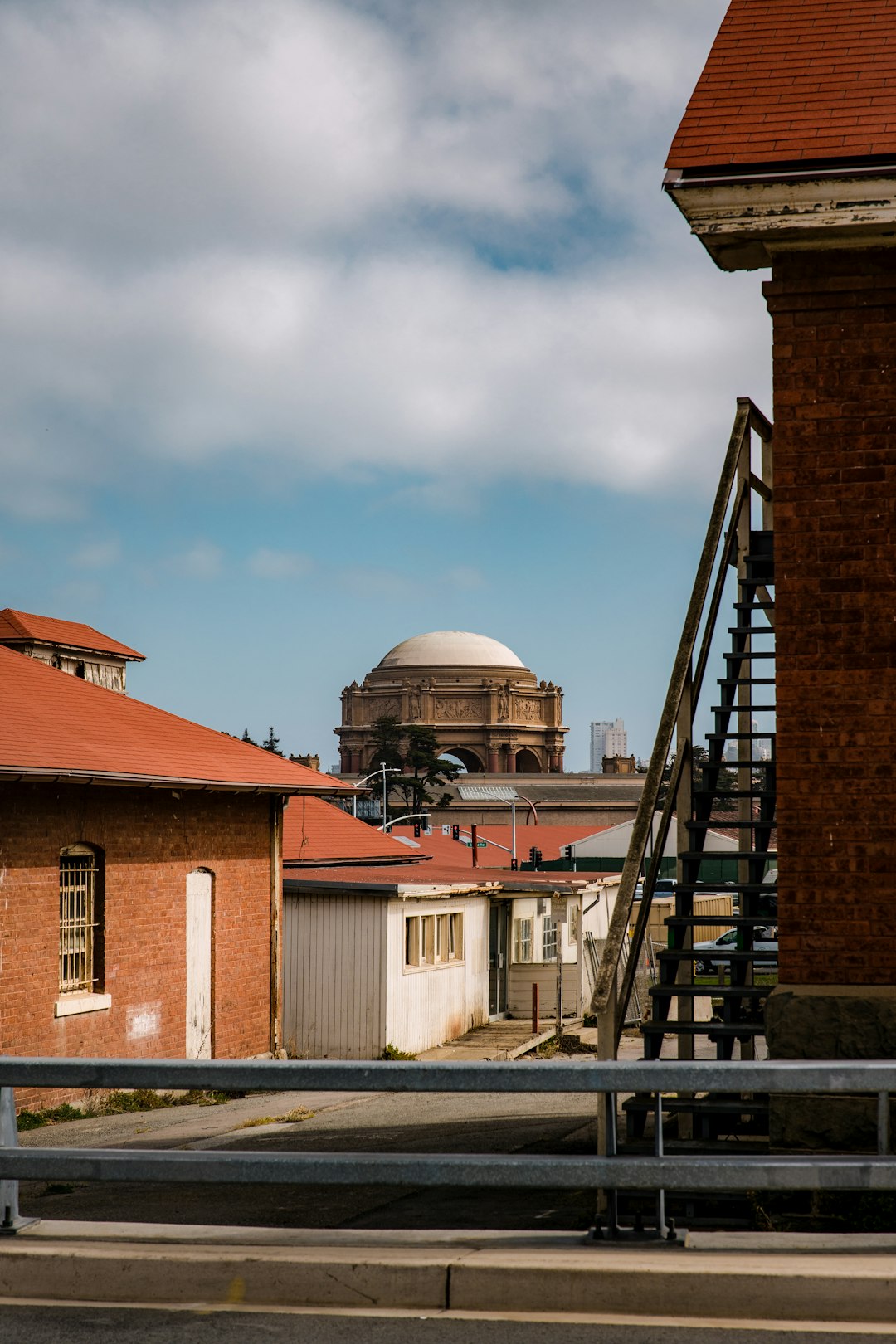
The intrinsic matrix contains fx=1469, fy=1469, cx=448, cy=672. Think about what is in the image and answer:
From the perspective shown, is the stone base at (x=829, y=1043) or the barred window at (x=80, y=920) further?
the barred window at (x=80, y=920)

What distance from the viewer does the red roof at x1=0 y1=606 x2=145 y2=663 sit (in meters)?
26.4

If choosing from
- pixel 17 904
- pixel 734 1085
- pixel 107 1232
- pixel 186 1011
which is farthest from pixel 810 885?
pixel 186 1011

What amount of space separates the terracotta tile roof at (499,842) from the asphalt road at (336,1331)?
43.9 meters

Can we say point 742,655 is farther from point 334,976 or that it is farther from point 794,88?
point 334,976

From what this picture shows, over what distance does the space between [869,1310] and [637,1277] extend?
806 millimetres

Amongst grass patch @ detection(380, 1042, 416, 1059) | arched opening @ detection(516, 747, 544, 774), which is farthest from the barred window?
arched opening @ detection(516, 747, 544, 774)

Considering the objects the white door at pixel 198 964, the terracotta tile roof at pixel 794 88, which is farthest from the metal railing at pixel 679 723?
the white door at pixel 198 964

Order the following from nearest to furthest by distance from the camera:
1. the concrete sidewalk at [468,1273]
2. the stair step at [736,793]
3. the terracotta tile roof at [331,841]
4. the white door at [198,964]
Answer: the concrete sidewalk at [468,1273] < the stair step at [736,793] < the white door at [198,964] < the terracotta tile roof at [331,841]

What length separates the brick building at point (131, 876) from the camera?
650 inches

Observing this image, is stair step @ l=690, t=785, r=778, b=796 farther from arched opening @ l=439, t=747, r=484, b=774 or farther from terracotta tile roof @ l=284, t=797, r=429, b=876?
arched opening @ l=439, t=747, r=484, b=774

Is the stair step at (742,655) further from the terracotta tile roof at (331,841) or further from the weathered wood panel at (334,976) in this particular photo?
the terracotta tile roof at (331,841)

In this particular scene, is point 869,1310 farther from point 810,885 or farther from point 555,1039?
point 555,1039

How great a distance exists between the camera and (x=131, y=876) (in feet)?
61.4

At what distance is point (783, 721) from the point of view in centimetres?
757
